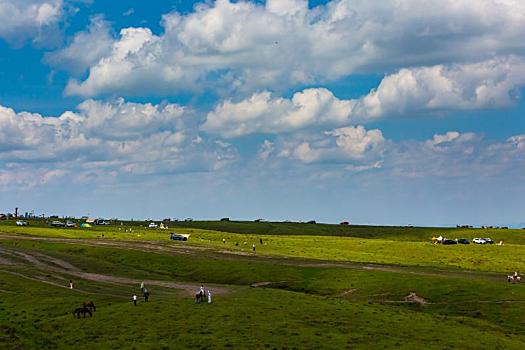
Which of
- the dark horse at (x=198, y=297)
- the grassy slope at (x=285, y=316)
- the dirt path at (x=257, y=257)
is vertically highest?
the dirt path at (x=257, y=257)

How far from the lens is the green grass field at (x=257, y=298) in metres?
69.3

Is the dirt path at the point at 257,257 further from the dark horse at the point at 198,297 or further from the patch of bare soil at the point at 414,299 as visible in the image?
the dark horse at the point at 198,297

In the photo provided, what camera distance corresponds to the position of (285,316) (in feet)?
257

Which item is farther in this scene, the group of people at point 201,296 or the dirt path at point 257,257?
the dirt path at point 257,257

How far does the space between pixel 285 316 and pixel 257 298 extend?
1271 cm

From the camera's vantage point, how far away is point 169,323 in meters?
74.4

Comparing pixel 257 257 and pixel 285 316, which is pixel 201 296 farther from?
pixel 257 257

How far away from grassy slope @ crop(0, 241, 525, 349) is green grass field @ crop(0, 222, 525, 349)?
0.56 feet

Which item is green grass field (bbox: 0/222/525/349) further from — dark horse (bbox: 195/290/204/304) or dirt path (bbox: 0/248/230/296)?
dark horse (bbox: 195/290/204/304)

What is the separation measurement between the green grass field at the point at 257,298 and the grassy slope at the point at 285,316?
17 cm

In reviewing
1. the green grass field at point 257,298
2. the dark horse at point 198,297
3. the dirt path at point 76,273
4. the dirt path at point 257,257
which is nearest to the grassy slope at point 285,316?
the green grass field at point 257,298

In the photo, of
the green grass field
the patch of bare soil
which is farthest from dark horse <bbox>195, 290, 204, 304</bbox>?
the patch of bare soil

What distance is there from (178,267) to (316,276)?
106ft

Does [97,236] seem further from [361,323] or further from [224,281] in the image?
[361,323]
